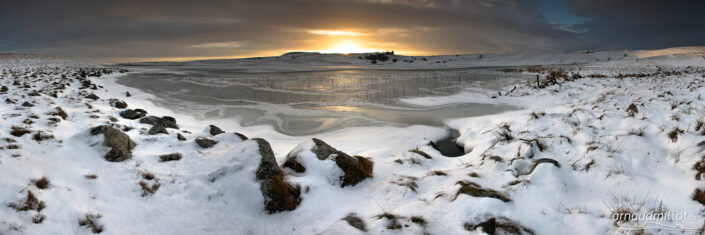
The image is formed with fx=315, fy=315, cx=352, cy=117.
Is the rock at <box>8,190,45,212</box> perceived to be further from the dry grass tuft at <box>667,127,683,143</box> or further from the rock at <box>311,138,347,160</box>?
the dry grass tuft at <box>667,127,683,143</box>

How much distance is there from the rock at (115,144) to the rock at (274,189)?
6.61ft

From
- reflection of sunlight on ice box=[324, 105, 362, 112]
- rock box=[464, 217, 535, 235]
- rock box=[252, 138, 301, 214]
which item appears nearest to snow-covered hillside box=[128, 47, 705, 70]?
reflection of sunlight on ice box=[324, 105, 362, 112]

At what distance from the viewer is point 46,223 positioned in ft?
9.55

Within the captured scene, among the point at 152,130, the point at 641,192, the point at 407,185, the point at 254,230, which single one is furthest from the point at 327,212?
the point at 152,130

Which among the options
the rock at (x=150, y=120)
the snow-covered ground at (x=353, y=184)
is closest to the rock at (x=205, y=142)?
the snow-covered ground at (x=353, y=184)

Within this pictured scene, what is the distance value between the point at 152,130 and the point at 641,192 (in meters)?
7.42

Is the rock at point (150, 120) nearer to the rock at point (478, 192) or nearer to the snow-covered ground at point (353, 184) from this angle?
the snow-covered ground at point (353, 184)

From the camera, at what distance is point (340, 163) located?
4.60m

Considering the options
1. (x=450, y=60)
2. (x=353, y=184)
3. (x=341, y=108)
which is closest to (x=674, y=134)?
(x=353, y=184)

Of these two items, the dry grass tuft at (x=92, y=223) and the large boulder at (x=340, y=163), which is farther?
the large boulder at (x=340, y=163)

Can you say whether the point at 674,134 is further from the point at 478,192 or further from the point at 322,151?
the point at 322,151

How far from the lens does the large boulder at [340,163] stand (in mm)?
4499

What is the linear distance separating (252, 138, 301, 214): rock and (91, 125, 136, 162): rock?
2016mm

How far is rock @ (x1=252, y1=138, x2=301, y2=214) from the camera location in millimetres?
3725
